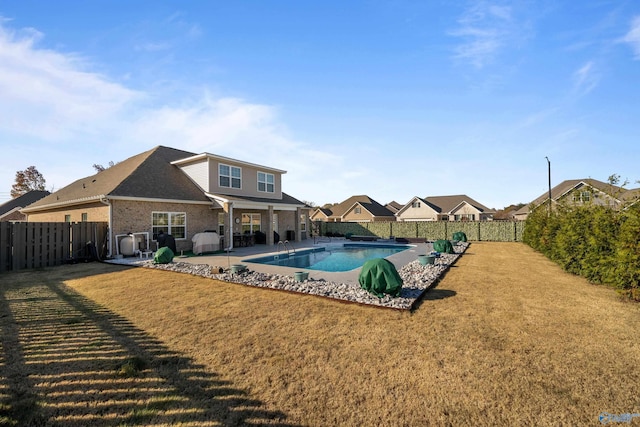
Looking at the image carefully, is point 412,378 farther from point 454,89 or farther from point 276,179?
point 276,179

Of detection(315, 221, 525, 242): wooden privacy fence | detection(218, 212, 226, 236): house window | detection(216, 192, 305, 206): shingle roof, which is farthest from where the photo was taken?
detection(315, 221, 525, 242): wooden privacy fence

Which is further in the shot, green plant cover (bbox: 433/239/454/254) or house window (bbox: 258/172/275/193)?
house window (bbox: 258/172/275/193)

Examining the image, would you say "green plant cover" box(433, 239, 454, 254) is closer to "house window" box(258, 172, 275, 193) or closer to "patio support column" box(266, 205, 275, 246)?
"patio support column" box(266, 205, 275, 246)

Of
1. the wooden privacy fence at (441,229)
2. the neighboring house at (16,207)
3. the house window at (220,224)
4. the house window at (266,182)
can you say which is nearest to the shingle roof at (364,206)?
the wooden privacy fence at (441,229)

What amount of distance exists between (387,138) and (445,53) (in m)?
7.76

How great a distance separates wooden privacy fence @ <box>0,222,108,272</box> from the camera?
11.5m

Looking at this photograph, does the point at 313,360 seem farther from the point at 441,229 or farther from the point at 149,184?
the point at 441,229

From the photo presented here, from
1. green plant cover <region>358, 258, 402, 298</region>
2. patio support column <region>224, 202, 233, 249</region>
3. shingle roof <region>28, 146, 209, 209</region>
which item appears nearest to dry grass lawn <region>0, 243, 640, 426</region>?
green plant cover <region>358, 258, 402, 298</region>

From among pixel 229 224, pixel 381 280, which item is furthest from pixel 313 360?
pixel 229 224

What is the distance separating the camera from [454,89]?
1459 cm

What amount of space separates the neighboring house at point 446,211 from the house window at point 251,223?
3461 cm

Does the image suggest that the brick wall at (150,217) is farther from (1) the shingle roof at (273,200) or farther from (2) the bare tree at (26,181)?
(2) the bare tree at (26,181)

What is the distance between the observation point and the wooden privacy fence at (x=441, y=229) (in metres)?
25.7

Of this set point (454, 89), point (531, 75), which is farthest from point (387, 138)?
point (531, 75)
